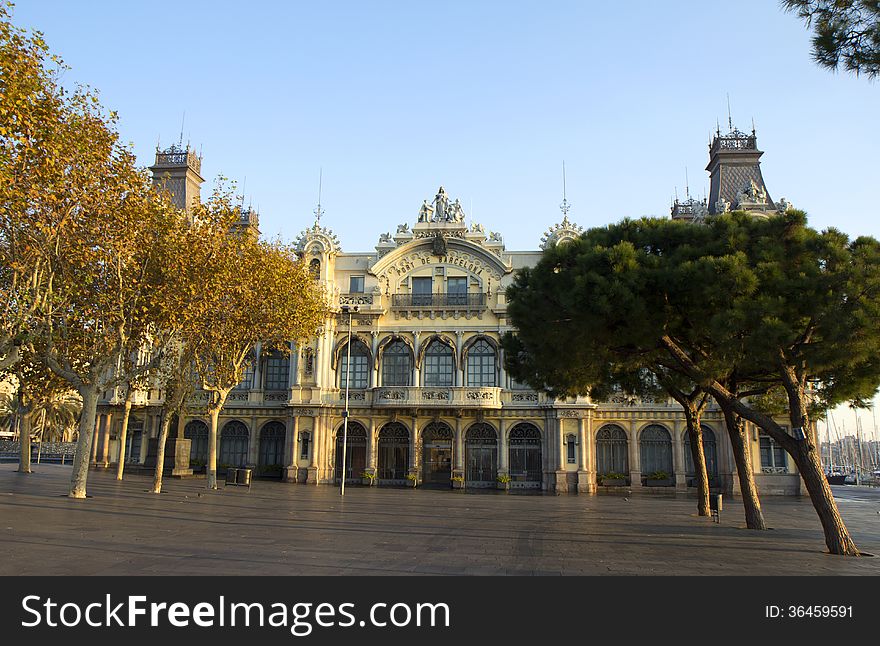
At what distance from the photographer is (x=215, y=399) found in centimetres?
3036

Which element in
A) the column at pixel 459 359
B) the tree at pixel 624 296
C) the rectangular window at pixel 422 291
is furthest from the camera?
the rectangular window at pixel 422 291

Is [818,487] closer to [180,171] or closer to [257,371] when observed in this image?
[257,371]

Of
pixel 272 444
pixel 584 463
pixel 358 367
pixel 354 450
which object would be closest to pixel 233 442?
pixel 272 444

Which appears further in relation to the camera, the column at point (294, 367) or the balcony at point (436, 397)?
the column at point (294, 367)

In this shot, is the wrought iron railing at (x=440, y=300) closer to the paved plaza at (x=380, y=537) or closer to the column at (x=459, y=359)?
the column at (x=459, y=359)

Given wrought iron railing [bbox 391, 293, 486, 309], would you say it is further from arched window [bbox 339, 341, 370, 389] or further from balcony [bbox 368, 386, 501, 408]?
balcony [bbox 368, 386, 501, 408]

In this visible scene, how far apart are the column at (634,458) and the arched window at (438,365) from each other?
12.1m

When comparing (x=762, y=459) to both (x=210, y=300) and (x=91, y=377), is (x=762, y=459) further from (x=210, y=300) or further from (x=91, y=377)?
(x=91, y=377)

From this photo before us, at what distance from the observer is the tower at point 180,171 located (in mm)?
49531

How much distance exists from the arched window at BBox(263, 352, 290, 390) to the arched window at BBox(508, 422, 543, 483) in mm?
15724

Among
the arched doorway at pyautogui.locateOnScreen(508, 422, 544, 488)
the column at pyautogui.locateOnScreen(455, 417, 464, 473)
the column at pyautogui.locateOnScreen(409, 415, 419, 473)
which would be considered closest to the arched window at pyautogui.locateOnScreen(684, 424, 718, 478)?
the arched doorway at pyautogui.locateOnScreen(508, 422, 544, 488)

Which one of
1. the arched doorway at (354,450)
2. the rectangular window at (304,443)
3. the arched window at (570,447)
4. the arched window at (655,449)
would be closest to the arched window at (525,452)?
the arched window at (570,447)

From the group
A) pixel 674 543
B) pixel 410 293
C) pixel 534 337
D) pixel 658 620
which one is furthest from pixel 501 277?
pixel 658 620

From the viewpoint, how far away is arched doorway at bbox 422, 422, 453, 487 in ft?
139
